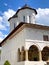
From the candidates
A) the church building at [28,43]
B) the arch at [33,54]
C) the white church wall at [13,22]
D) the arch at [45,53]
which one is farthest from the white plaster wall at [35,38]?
the white church wall at [13,22]

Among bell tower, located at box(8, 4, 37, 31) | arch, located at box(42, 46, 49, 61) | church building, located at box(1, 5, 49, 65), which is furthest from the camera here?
bell tower, located at box(8, 4, 37, 31)

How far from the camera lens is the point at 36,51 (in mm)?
22594

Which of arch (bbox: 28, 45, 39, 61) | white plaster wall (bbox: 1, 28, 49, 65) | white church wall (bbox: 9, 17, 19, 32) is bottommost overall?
arch (bbox: 28, 45, 39, 61)

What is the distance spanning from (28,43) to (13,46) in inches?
194

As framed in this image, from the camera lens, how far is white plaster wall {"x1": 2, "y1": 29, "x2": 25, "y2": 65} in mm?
21536

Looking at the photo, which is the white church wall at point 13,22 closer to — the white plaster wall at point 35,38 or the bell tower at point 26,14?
the bell tower at point 26,14

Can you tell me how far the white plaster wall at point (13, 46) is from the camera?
21.5 m

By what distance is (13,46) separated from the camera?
80.8 feet

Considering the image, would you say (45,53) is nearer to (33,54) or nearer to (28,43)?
(33,54)

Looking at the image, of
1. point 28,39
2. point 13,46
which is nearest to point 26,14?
point 13,46

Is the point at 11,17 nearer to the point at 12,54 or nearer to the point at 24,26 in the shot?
the point at 12,54

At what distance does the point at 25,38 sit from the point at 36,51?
323cm

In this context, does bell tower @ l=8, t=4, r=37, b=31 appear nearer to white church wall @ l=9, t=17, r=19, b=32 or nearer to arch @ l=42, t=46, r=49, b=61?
white church wall @ l=9, t=17, r=19, b=32

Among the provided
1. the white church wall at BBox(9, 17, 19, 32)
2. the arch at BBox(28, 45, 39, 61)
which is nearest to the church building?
the arch at BBox(28, 45, 39, 61)
